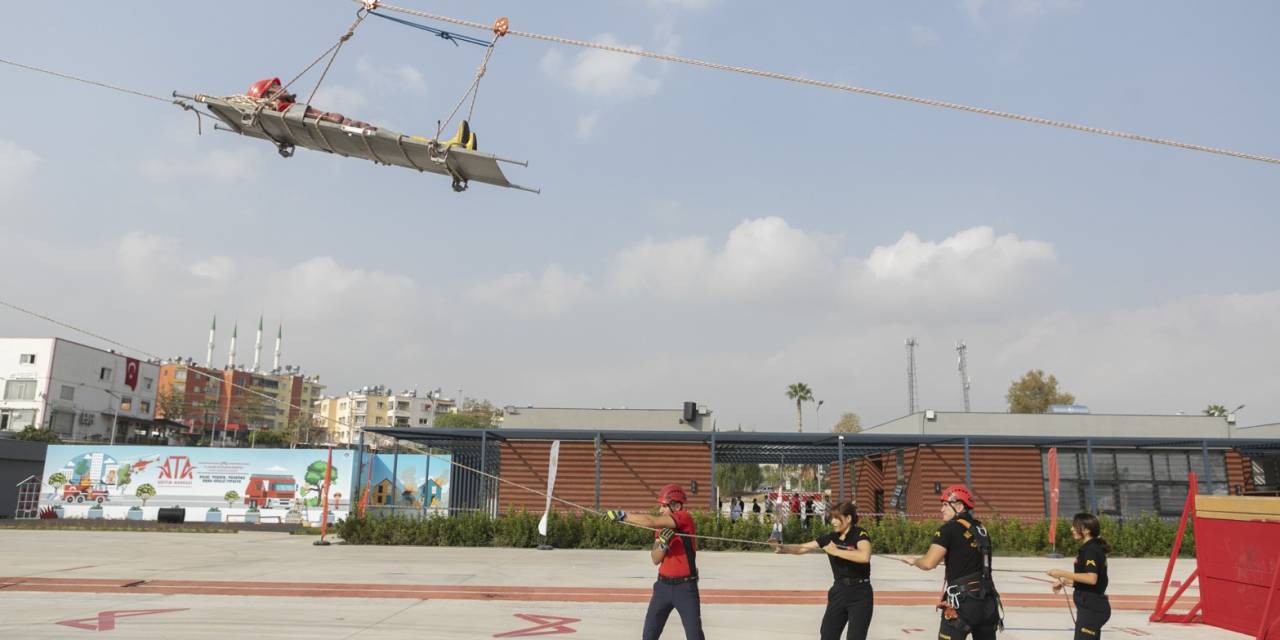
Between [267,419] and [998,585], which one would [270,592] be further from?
[267,419]

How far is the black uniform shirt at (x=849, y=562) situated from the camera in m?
7.07

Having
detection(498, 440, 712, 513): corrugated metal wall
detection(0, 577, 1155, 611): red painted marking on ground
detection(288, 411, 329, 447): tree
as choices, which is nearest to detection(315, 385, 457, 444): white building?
detection(288, 411, 329, 447): tree

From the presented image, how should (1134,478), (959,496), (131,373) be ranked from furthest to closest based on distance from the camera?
(131,373)
(1134,478)
(959,496)

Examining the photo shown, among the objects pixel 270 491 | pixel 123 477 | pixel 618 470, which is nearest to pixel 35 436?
pixel 123 477

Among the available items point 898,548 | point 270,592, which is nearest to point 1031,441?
point 898,548

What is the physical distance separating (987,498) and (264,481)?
35.5 metres

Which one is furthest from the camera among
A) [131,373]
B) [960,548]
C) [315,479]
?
[131,373]

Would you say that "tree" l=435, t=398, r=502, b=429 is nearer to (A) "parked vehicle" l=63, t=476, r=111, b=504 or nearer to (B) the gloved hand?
(A) "parked vehicle" l=63, t=476, r=111, b=504

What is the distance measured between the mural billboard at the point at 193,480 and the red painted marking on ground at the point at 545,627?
33454 millimetres

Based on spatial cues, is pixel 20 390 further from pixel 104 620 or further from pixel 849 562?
pixel 849 562

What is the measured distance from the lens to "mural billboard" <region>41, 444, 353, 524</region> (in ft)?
136

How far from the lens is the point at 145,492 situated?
41562 mm

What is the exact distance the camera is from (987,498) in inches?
1169

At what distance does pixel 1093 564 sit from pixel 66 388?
9932cm
